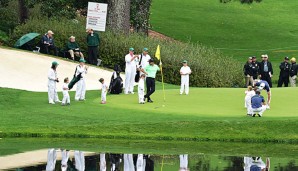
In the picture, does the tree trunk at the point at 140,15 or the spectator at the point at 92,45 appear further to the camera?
the tree trunk at the point at 140,15

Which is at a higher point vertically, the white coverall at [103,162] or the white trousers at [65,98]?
the white trousers at [65,98]

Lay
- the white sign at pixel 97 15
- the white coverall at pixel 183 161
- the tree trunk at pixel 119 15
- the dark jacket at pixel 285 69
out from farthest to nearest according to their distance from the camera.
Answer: the tree trunk at pixel 119 15, the white sign at pixel 97 15, the dark jacket at pixel 285 69, the white coverall at pixel 183 161

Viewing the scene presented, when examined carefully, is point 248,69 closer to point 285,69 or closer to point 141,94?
point 285,69

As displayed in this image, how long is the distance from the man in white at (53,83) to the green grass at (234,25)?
3032 centimetres

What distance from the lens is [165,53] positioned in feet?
174

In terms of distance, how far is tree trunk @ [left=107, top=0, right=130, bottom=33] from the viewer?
59094 millimetres

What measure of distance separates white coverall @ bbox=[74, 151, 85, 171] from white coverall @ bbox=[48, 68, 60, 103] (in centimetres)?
1011

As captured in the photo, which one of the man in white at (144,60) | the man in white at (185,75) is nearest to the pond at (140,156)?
the man in white at (185,75)

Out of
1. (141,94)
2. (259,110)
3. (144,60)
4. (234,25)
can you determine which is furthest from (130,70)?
(234,25)

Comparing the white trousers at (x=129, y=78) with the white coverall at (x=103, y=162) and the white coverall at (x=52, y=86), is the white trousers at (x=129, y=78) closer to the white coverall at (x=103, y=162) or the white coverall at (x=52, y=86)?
the white coverall at (x=52, y=86)

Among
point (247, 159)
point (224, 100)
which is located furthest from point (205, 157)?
point (224, 100)

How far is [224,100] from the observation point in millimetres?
42062

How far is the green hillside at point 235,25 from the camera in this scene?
7875 centimetres

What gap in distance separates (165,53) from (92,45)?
12.4 ft
